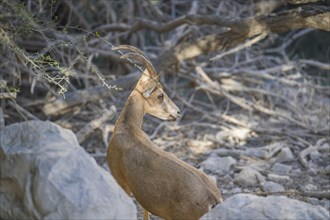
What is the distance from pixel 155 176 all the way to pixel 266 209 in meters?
1.34

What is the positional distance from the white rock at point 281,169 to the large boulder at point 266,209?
11.4 feet

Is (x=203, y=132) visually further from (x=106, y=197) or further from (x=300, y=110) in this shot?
(x=106, y=197)

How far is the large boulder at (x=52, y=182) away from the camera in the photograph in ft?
10.3

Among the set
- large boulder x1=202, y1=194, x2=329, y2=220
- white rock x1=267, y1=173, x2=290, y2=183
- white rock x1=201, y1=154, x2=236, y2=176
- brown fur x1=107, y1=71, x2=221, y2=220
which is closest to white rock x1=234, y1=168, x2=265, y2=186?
white rock x1=267, y1=173, x2=290, y2=183

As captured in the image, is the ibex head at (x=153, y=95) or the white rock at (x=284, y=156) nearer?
the ibex head at (x=153, y=95)

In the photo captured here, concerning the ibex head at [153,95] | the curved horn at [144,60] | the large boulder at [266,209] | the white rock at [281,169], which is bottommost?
the white rock at [281,169]

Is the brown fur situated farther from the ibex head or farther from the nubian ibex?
the ibex head

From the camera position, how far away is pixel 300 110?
26.7 feet

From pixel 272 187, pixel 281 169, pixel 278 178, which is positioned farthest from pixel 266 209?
pixel 281 169

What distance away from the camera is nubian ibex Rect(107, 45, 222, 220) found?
4051 millimetres

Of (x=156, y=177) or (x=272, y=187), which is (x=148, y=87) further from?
(x=272, y=187)

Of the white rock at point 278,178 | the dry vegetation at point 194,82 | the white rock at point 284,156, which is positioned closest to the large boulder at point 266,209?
the dry vegetation at point 194,82

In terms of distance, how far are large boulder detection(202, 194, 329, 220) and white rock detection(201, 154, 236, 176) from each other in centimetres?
343

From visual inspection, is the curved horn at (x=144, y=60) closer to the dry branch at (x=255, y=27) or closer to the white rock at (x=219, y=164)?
the dry branch at (x=255, y=27)
